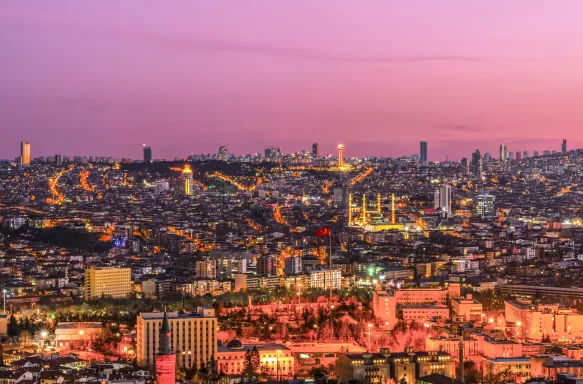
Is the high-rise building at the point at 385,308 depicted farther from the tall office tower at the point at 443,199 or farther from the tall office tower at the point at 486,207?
the tall office tower at the point at 443,199

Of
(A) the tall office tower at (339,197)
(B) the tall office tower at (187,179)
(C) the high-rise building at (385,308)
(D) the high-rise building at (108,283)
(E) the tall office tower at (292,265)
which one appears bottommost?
(C) the high-rise building at (385,308)

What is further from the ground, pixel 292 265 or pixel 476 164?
pixel 476 164

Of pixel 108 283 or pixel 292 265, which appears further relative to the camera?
pixel 292 265

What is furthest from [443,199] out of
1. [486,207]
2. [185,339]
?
[185,339]

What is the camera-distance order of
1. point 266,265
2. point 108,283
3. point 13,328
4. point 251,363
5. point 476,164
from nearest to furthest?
point 251,363
point 13,328
point 108,283
point 266,265
point 476,164

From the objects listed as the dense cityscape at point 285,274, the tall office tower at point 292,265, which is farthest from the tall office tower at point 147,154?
the tall office tower at point 292,265

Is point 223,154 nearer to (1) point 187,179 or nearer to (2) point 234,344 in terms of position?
(1) point 187,179
